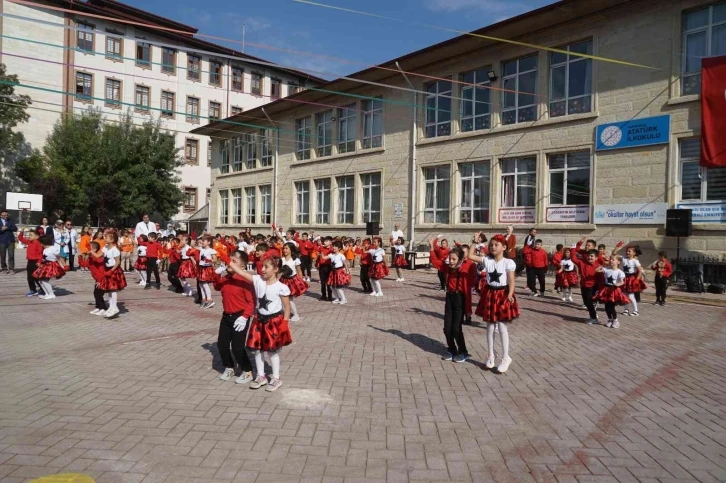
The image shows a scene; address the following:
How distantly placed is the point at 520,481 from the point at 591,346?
5.25 meters

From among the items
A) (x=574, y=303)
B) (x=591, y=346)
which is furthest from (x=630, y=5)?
(x=591, y=346)

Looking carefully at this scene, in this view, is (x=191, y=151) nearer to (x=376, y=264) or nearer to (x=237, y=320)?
(x=376, y=264)

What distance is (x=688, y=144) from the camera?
1641 centimetres

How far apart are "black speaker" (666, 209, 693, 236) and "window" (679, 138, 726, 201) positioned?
113cm

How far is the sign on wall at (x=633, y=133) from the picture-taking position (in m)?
16.7

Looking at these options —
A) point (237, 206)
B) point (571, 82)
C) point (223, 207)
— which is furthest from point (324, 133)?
point (571, 82)

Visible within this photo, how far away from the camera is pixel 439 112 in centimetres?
2411

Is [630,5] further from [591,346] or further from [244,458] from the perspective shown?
[244,458]

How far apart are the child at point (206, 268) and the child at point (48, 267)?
366 cm

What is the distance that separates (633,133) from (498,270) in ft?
44.3

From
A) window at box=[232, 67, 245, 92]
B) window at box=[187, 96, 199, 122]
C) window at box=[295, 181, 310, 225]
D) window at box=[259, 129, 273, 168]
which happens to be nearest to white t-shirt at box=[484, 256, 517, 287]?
window at box=[295, 181, 310, 225]

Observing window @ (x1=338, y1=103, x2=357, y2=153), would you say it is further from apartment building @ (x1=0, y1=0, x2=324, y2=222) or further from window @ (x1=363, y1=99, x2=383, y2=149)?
apartment building @ (x1=0, y1=0, x2=324, y2=222)

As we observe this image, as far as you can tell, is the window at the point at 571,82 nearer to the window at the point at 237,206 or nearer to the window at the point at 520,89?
the window at the point at 520,89

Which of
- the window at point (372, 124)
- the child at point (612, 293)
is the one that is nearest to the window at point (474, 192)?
the window at point (372, 124)
